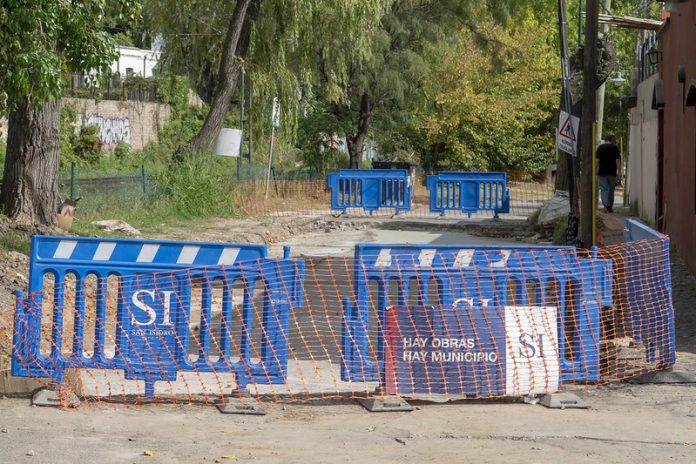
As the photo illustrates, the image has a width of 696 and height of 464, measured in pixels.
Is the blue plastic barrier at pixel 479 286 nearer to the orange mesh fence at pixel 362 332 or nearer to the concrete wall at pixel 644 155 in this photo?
the orange mesh fence at pixel 362 332

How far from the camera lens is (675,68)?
20438mm

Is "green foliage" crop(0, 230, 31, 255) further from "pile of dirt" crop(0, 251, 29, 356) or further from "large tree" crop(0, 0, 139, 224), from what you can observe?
"large tree" crop(0, 0, 139, 224)

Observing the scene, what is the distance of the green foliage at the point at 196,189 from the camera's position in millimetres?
26016

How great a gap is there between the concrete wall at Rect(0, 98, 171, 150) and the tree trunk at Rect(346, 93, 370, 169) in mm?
8045

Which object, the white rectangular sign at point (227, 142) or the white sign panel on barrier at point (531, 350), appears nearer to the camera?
the white sign panel on barrier at point (531, 350)

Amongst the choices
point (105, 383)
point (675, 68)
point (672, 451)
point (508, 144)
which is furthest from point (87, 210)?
point (508, 144)

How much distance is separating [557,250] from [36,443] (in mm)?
4359

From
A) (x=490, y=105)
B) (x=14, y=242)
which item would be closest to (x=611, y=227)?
(x=14, y=242)

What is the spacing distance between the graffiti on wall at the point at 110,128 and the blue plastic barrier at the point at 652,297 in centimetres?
2990

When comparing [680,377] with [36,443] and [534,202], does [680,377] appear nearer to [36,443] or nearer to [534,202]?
[36,443]

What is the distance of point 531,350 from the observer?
8.88 metres

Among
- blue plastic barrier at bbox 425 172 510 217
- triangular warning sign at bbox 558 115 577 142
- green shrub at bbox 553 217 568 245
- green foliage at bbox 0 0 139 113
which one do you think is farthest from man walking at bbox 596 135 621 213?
green foliage at bbox 0 0 139 113

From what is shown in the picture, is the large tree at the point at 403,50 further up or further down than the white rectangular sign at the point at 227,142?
further up

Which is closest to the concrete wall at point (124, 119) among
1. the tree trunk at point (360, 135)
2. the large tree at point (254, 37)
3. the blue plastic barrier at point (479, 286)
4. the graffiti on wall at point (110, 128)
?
the graffiti on wall at point (110, 128)
